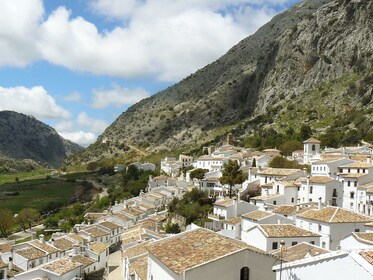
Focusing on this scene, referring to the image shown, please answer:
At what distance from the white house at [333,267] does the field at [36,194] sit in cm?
9326

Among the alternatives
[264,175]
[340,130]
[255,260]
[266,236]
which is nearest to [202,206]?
[264,175]

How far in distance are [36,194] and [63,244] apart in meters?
80.1

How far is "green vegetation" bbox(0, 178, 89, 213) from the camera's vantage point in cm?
10550

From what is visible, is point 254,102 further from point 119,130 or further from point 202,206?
point 202,206

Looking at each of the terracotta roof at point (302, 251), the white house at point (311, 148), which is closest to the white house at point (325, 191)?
the terracotta roof at point (302, 251)

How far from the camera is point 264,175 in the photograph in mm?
55500

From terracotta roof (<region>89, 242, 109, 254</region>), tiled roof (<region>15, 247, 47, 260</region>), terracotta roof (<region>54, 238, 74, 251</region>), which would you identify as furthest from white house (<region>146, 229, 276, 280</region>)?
terracotta roof (<region>54, 238, 74, 251</region>)

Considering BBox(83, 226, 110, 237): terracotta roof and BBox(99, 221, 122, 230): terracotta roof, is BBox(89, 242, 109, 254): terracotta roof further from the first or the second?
BBox(99, 221, 122, 230): terracotta roof

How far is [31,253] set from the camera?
142 feet

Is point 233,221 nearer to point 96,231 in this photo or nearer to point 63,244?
point 63,244

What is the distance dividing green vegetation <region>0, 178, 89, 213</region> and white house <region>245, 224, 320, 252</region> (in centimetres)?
7777

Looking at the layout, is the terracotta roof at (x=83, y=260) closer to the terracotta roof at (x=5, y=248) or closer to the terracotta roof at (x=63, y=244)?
the terracotta roof at (x=63, y=244)

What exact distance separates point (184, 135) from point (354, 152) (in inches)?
3724

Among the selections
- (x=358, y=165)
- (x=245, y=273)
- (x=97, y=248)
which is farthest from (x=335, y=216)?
(x=97, y=248)
